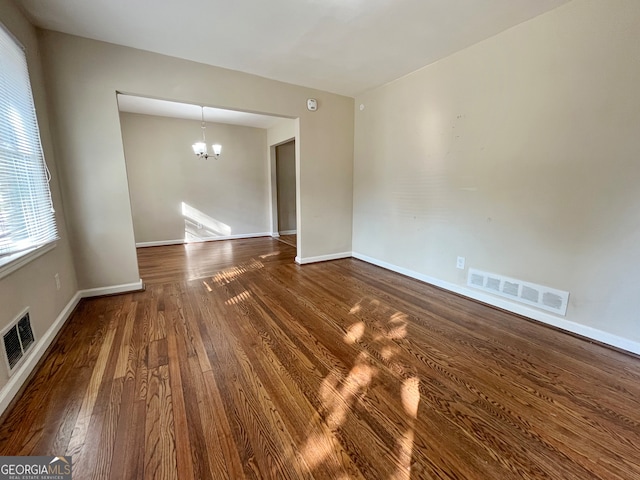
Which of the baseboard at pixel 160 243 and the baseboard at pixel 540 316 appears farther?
the baseboard at pixel 160 243

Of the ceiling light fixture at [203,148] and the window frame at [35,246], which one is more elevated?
the ceiling light fixture at [203,148]

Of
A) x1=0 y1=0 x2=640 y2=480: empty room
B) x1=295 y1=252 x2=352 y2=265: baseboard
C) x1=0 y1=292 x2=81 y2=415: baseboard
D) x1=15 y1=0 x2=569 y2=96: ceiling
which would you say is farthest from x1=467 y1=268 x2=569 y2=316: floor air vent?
x1=0 y1=292 x2=81 y2=415: baseboard

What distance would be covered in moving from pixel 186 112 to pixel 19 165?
12.4 feet

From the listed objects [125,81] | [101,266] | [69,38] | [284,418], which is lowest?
[284,418]

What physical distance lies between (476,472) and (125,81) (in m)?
4.07

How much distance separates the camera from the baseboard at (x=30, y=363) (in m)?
1.46

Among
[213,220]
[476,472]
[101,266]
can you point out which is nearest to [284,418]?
[476,472]

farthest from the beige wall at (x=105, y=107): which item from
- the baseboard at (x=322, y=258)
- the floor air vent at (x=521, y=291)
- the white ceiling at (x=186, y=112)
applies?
the floor air vent at (x=521, y=291)

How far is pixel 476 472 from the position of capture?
1123 mm

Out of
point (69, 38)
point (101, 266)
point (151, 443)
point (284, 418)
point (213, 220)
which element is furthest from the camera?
point (213, 220)

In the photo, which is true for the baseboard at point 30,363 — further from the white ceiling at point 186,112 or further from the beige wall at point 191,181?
the beige wall at point 191,181

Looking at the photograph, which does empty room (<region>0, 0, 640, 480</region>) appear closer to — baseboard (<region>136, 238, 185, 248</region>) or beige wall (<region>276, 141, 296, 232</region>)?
baseboard (<region>136, 238, 185, 248</region>)

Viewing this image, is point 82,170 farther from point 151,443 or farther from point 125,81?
point 151,443

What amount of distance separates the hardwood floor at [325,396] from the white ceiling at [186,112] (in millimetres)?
3516
